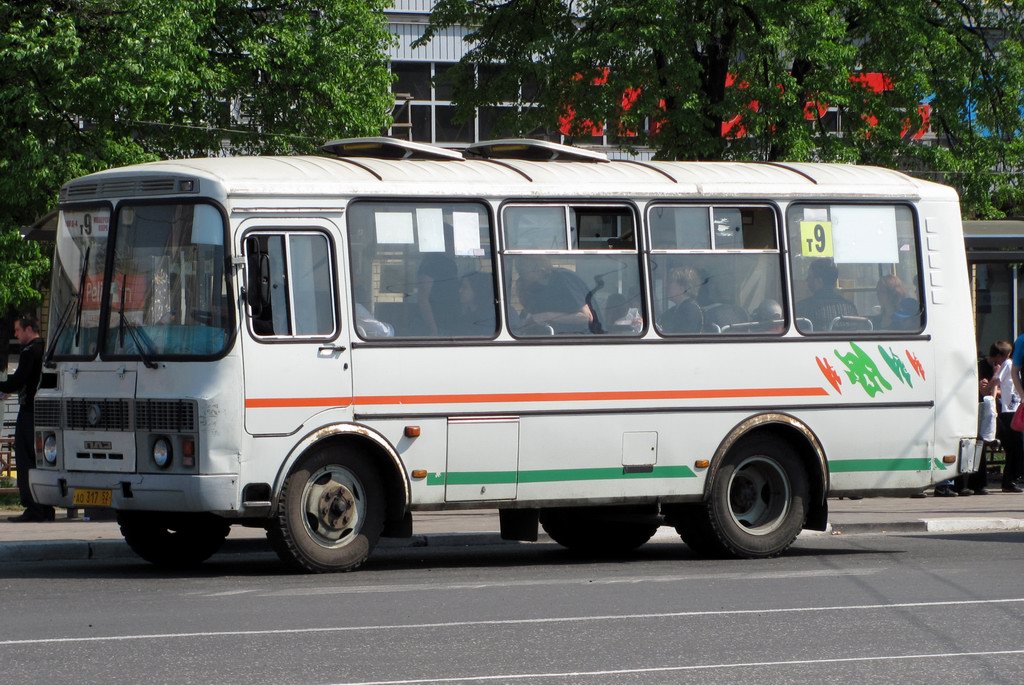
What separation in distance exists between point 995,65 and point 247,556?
15.7 metres

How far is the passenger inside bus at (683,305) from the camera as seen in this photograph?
12.7m

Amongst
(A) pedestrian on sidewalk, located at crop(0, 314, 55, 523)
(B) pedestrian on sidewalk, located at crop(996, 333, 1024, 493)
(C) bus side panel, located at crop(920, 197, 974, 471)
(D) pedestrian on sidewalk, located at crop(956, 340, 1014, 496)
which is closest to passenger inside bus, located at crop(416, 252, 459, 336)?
(C) bus side panel, located at crop(920, 197, 974, 471)

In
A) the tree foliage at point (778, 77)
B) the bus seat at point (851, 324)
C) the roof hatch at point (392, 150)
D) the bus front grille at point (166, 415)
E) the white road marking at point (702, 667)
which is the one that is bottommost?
the white road marking at point (702, 667)

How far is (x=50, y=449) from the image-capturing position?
11844 mm

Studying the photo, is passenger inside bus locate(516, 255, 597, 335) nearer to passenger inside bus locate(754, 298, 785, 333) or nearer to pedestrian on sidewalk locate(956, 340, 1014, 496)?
passenger inside bus locate(754, 298, 785, 333)

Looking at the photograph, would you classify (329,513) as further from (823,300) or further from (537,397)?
(823,300)

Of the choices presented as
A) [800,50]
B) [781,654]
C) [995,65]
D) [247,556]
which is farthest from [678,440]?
[995,65]

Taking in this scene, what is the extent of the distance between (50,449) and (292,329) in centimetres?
197

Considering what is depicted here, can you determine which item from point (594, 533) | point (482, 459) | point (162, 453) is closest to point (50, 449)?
point (162, 453)

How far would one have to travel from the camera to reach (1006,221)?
930 inches

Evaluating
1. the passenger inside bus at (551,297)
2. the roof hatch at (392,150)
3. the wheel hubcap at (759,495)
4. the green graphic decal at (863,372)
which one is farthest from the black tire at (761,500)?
the roof hatch at (392,150)

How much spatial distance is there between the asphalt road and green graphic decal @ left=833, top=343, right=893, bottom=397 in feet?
4.29

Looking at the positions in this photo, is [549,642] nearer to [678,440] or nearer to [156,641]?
[156,641]

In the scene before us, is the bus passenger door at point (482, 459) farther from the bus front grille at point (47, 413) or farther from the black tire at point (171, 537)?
the bus front grille at point (47, 413)
